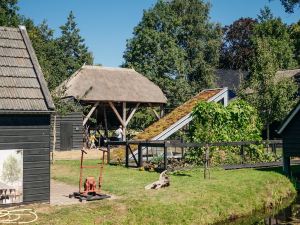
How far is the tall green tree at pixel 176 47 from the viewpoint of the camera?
4428 cm

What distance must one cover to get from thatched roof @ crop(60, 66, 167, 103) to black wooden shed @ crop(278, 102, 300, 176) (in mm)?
15988

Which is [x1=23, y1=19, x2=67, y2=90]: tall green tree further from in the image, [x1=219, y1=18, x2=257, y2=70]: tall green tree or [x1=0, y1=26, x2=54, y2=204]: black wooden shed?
[x1=219, y1=18, x2=257, y2=70]: tall green tree

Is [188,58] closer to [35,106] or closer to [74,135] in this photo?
[74,135]

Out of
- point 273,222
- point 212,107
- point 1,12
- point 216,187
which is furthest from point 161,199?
point 1,12

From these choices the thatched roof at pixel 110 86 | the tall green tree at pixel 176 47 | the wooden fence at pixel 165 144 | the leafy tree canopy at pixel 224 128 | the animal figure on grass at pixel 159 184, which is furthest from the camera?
the tall green tree at pixel 176 47

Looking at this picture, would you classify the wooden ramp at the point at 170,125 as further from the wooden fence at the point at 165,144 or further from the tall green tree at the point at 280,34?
the tall green tree at the point at 280,34

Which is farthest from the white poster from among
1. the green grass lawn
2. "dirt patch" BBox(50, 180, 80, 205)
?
"dirt patch" BBox(50, 180, 80, 205)

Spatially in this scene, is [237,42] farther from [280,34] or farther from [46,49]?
[46,49]

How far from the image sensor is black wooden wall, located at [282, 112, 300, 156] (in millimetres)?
17234

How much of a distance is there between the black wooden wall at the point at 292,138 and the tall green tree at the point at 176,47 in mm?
25447

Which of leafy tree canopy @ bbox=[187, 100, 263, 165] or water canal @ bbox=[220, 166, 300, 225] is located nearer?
water canal @ bbox=[220, 166, 300, 225]

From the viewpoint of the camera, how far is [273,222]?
13.2 m

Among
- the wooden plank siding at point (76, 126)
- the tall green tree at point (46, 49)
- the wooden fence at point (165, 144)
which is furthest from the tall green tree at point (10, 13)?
the wooden fence at point (165, 144)

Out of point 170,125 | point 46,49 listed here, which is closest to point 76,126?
point 46,49
